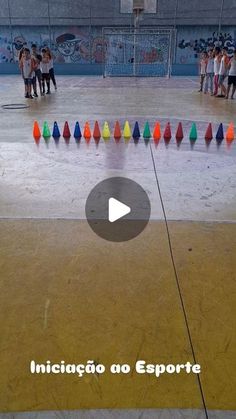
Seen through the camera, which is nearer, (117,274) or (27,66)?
(117,274)

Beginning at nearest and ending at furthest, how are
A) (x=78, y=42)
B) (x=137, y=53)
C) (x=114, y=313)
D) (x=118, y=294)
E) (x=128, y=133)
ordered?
(x=114, y=313), (x=118, y=294), (x=128, y=133), (x=137, y=53), (x=78, y=42)

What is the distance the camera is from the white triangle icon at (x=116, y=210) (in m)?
3.67

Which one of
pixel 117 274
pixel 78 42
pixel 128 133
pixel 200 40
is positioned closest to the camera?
pixel 117 274

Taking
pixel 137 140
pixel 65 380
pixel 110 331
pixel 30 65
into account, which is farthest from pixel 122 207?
pixel 30 65

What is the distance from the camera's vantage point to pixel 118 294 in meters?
2.57

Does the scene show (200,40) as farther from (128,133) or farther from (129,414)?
(129,414)

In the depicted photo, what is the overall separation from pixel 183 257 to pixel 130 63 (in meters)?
27.0

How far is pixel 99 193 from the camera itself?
429 centimetres

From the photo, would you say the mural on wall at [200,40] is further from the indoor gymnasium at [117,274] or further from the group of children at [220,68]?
the indoor gymnasium at [117,274]

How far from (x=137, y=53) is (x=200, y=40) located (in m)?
5.03

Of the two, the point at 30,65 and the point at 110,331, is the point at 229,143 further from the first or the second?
the point at 30,65
